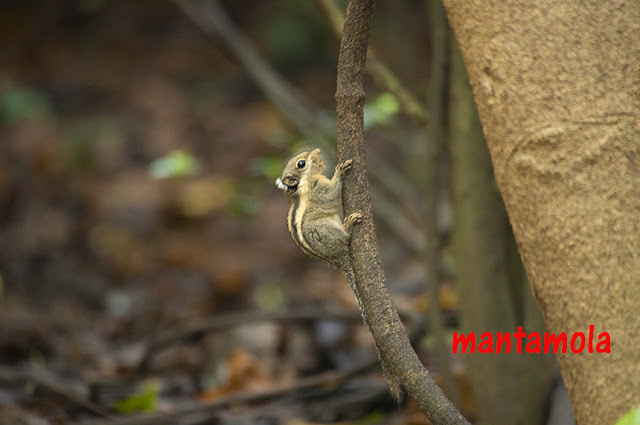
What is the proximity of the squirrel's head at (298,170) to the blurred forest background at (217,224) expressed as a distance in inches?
23.7

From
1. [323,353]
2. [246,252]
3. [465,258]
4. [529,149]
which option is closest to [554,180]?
[529,149]

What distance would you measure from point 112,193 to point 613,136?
5744 mm

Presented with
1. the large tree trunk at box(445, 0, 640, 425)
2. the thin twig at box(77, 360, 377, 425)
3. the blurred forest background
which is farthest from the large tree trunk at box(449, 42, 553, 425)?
the large tree trunk at box(445, 0, 640, 425)

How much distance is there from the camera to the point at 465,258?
260cm

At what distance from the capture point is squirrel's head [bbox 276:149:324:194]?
7.16 feet

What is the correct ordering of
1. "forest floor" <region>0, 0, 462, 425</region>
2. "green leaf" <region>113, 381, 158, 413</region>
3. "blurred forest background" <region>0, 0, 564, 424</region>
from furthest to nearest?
"forest floor" <region>0, 0, 462, 425</region>, "green leaf" <region>113, 381, 158, 413</region>, "blurred forest background" <region>0, 0, 564, 424</region>

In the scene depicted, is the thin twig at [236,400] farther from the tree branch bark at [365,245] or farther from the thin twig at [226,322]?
the tree branch bark at [365,245]

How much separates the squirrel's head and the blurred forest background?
60cm

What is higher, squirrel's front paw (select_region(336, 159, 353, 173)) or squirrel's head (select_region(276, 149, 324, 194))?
squirrel's head (select_region(276, 149, 324, 194))

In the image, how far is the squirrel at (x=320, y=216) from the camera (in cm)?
177

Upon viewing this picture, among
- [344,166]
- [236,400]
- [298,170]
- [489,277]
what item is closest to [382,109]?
[298,170]

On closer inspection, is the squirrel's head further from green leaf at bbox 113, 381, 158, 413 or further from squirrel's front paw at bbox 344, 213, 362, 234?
green leaf at bbox 113, 381, 158, 413

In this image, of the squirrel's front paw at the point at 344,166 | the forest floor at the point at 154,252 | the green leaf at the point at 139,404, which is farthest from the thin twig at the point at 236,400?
the squirrel's front paw at the point at 344,166

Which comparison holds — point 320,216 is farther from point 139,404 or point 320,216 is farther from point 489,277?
point 139,404
